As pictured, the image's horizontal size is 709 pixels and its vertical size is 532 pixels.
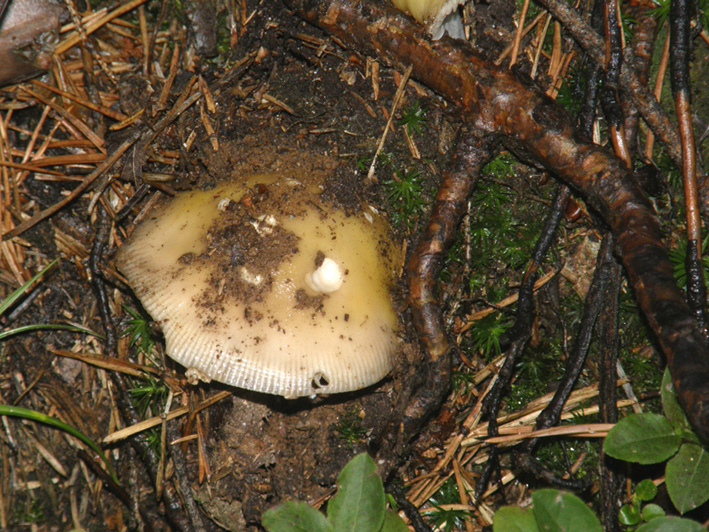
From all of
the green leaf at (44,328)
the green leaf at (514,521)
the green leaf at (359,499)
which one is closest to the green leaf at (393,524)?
→ the green leaf at (359,499)

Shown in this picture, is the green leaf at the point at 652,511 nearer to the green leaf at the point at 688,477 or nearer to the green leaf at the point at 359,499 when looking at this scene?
the green leaf at the point at 688,477

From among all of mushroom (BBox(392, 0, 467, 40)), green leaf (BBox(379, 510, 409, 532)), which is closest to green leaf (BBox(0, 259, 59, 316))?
green leaf (BBox(379, 510, 409, 532))

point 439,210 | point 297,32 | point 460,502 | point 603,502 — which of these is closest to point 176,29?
point 297,32

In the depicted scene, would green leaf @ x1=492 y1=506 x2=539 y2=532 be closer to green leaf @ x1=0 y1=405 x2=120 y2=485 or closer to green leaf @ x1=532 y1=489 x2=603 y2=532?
green leaf @ x1=532 y1=489 x2=603 y2=532

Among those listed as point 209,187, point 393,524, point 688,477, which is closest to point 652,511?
point 688,477

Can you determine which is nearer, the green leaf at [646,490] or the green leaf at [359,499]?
the green leaf at [359,499]
